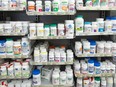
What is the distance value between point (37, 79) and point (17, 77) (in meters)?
0.31

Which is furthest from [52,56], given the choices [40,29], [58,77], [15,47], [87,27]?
[87,27]

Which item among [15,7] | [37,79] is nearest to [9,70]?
[37,79]

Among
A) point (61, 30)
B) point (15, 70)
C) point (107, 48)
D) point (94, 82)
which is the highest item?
point (61, 30)

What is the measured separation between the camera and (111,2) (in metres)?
2.27

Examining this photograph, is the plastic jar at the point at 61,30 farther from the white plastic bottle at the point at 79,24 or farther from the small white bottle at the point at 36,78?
the small white bottle at the point at 36,78

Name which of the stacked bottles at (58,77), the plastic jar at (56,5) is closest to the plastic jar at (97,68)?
the stacked bottles at (58,77)

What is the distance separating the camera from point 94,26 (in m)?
2.29

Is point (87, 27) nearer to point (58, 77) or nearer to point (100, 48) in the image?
point (100, 48)

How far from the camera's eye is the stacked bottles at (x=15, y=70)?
2373 millimetres

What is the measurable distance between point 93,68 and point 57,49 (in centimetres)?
62

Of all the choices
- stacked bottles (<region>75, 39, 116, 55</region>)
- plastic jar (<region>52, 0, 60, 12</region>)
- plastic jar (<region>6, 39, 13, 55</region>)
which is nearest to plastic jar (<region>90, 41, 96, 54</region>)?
stacked bottles (<region>75, 39, 116, 55</region>)

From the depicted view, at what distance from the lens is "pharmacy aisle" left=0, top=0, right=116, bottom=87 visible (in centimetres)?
226

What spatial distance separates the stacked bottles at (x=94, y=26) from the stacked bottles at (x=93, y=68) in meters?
0.50

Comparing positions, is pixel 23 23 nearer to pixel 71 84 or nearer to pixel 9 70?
pixel 9 70
